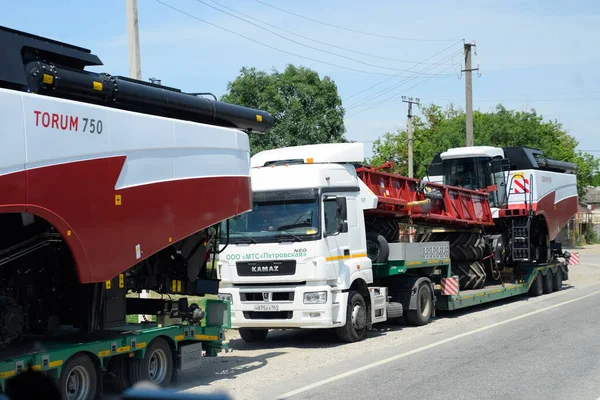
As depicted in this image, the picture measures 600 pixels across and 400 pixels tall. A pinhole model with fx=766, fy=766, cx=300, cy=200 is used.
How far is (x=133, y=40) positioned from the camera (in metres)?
13.9

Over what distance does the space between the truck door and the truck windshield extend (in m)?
0.19

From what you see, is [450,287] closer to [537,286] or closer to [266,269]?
[266,269]

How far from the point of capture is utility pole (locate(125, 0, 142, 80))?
13633mm

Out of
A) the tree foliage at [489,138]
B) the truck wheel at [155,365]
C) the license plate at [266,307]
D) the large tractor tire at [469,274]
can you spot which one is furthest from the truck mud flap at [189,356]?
the tree foliage at [489,138]

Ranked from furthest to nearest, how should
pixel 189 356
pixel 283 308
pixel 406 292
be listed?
pixel 406 292 → pixel 283 308 → pixel 189 356

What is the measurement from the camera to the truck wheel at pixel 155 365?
9578 mm

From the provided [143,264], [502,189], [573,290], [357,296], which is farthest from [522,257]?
[143,264]

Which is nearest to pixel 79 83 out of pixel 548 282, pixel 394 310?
pixel 394 310

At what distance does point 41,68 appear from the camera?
7883mm

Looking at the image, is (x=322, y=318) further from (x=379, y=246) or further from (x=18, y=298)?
(x=18, y=298)

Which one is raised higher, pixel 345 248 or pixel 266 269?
pixel 345 248

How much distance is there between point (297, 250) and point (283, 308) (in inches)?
41.1

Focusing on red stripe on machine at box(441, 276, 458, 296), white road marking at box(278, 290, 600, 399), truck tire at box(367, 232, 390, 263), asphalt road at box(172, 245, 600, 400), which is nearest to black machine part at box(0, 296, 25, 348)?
asphalt road at box(172, 245, 600, 400)

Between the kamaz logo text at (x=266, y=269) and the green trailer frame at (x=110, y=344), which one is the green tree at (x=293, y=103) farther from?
the green trailer frame at (x=110, y=344)
